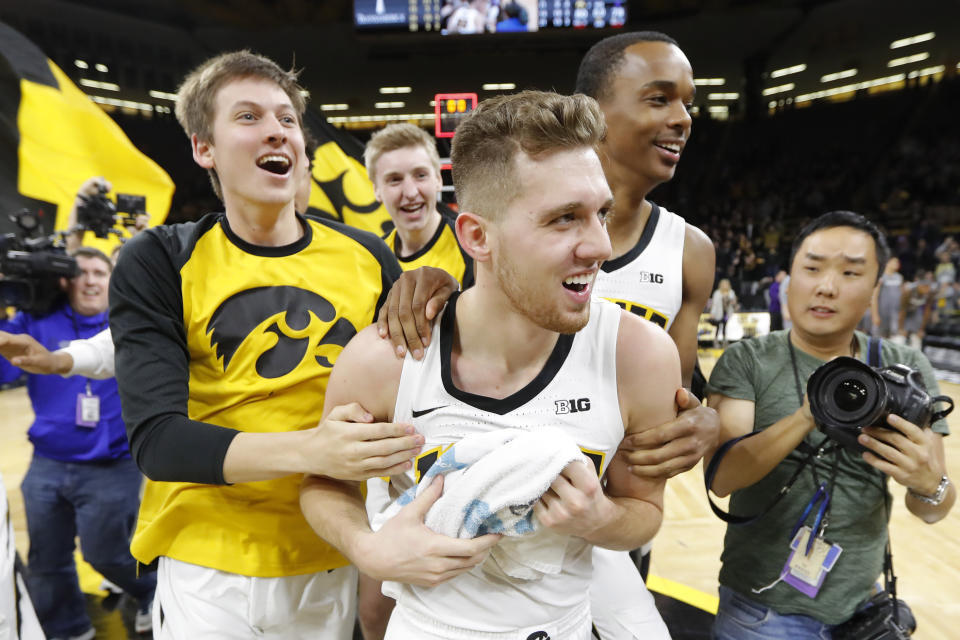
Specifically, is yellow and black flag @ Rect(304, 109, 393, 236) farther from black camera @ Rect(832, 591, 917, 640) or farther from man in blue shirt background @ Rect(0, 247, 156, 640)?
black camera @ Rect(832, 591, 917, 640)

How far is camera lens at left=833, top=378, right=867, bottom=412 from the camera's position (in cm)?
157

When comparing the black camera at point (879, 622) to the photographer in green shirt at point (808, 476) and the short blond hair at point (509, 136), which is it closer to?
the photographer in green shirt at point (808, 476)

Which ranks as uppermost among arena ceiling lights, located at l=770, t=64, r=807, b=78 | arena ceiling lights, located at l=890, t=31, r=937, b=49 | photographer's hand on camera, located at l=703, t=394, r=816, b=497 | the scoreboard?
arena ceiling lights, located at l=890, t=31, r=937, b=49

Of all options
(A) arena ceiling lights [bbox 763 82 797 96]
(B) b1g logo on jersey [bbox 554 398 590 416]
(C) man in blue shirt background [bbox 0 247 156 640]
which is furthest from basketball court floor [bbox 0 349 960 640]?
(A) arena ceiling lights [bbox 763 82 797 96]

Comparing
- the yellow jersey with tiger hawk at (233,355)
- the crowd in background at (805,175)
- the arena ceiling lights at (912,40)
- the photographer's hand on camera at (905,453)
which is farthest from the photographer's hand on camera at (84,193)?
the arena ceiling lights at (912,40)

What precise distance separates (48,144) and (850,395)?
545cm

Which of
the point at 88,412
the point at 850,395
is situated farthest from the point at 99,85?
the point at 850,395

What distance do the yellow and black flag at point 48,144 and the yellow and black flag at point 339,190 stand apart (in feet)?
4.40

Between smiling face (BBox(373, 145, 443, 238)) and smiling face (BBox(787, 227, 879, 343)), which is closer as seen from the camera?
smiling face (BBox(787, 227, 879, 343))

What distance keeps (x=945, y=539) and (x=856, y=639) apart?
323 centimetres

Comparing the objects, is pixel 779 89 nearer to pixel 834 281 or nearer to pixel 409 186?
pixel 409 186

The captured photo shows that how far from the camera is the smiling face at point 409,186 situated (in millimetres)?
3223

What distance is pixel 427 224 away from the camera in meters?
3.32

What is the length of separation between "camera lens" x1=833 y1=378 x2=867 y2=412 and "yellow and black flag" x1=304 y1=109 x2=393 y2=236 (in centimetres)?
440
